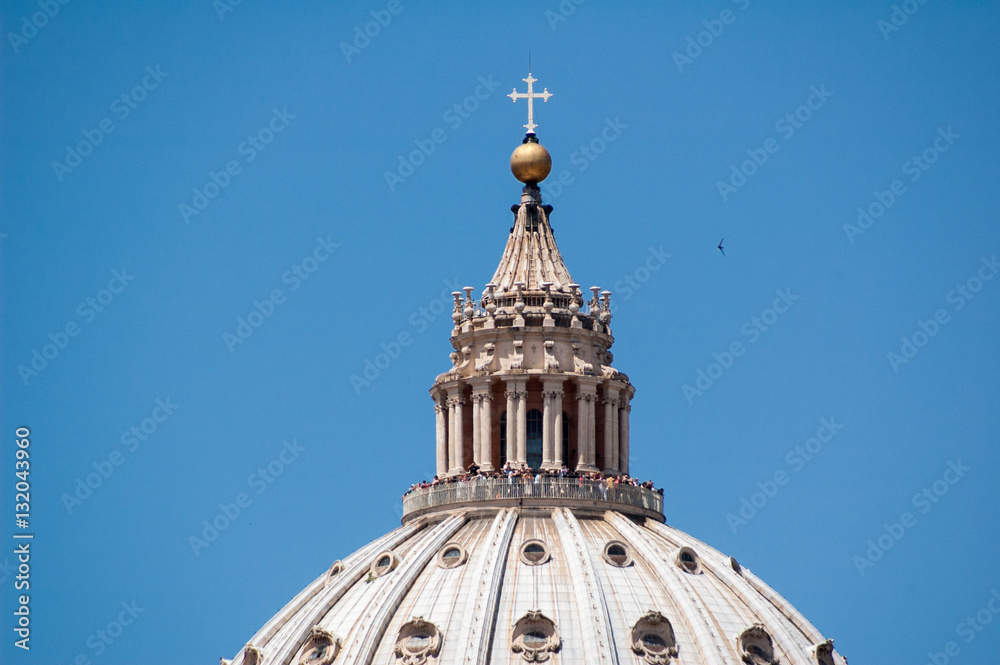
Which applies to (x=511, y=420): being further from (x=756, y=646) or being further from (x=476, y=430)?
(x=756, y=646)

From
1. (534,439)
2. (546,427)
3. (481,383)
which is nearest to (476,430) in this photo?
(481,383)

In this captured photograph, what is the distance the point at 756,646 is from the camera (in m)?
138

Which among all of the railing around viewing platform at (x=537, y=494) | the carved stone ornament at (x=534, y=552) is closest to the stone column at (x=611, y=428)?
the railing around viewing platform at (x=537, y=494)

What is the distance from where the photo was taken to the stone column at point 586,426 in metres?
145

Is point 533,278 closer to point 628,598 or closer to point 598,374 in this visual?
point 598,374

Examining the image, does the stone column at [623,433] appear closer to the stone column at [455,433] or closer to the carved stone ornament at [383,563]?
the stone column at [455,433]

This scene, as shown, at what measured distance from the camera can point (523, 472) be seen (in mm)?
143000

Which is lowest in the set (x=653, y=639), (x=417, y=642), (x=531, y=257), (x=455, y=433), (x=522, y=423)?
(x=417, y=642)

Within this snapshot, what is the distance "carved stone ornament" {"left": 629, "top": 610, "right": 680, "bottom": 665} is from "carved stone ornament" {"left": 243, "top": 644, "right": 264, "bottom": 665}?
59.7 feet

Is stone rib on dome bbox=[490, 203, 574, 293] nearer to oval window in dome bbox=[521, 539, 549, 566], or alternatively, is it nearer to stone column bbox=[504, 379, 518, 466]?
stone column bbox=[504, 379, 518, 466]

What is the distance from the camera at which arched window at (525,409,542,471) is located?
146 meters

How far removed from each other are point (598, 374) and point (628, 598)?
46.8 ft

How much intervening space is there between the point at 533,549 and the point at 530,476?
16.9 feet

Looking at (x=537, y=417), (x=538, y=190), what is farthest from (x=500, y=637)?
(x=538, y=190)
